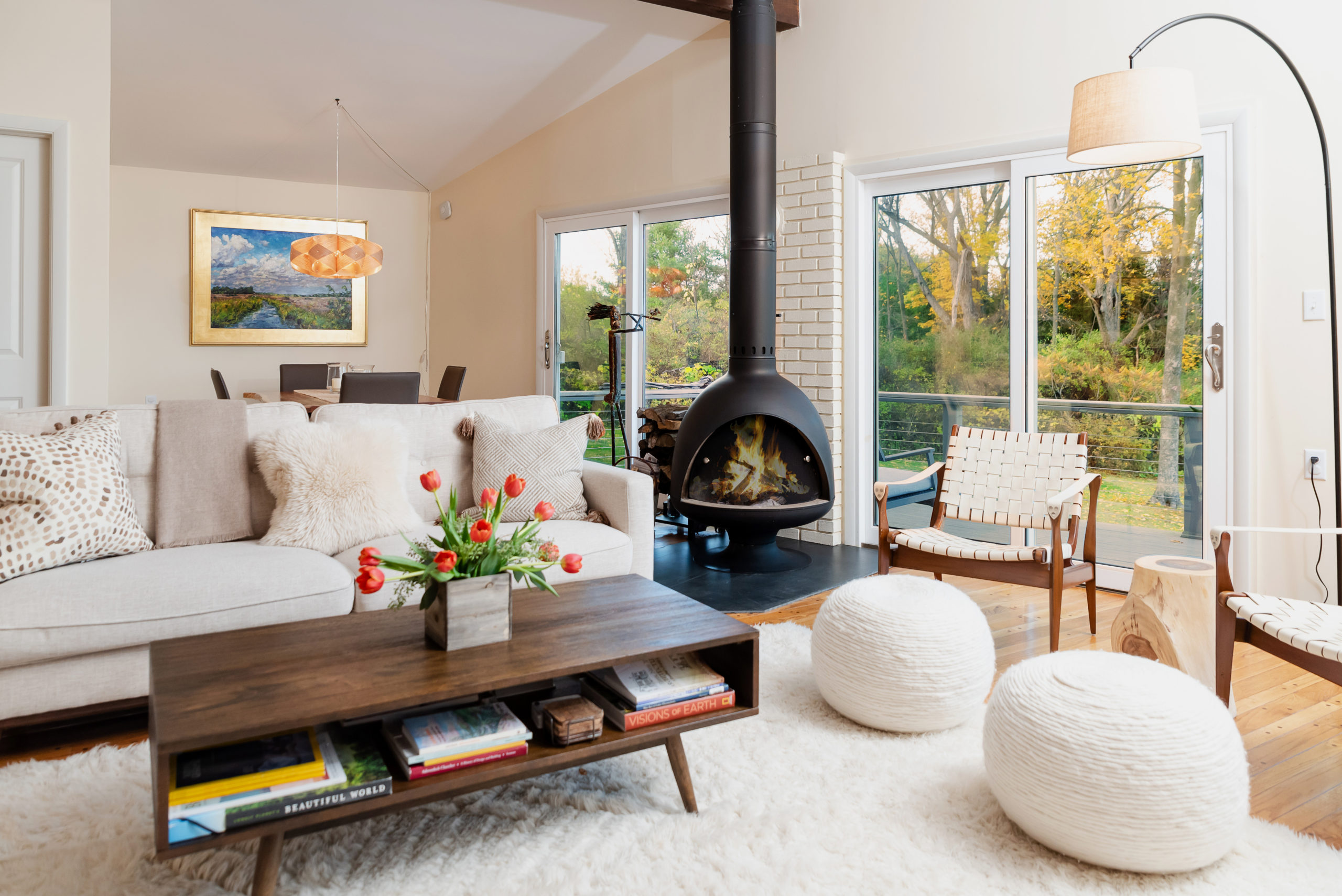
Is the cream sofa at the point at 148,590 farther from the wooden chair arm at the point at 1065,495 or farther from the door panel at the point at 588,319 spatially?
the door panel at the point at 588,319

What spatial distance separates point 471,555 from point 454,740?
0.38 m

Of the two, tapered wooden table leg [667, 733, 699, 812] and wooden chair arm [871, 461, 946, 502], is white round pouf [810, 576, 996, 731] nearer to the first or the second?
tapered wooden table leg [667, 733, 699, 812]

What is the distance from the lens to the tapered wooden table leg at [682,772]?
1.93 meters

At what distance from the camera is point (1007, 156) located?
13.1 feet

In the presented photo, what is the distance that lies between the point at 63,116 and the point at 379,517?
266 cm

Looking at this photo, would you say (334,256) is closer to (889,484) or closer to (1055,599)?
(889,484)

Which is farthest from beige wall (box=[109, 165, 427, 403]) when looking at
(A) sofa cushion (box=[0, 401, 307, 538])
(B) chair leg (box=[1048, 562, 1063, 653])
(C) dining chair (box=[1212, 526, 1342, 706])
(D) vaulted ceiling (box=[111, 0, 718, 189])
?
(C) dining chair (box=[1212, 526, 1342, 706])

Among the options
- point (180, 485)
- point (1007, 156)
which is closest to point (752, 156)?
point (1007, 156)

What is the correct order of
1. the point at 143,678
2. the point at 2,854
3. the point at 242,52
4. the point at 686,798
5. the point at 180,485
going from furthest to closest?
the point at 242,52 → the point at 180,485 → the point at 143,678 → the point at 686,798 → the point at 2,854

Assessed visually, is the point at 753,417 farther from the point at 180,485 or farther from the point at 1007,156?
the point at 180,485

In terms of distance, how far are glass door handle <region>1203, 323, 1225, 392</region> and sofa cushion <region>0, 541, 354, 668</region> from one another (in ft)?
10.7

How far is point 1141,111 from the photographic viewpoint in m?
2.61

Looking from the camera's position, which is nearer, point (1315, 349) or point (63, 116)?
point (1315, 349)

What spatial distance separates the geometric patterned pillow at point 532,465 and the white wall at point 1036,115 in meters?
2.00
